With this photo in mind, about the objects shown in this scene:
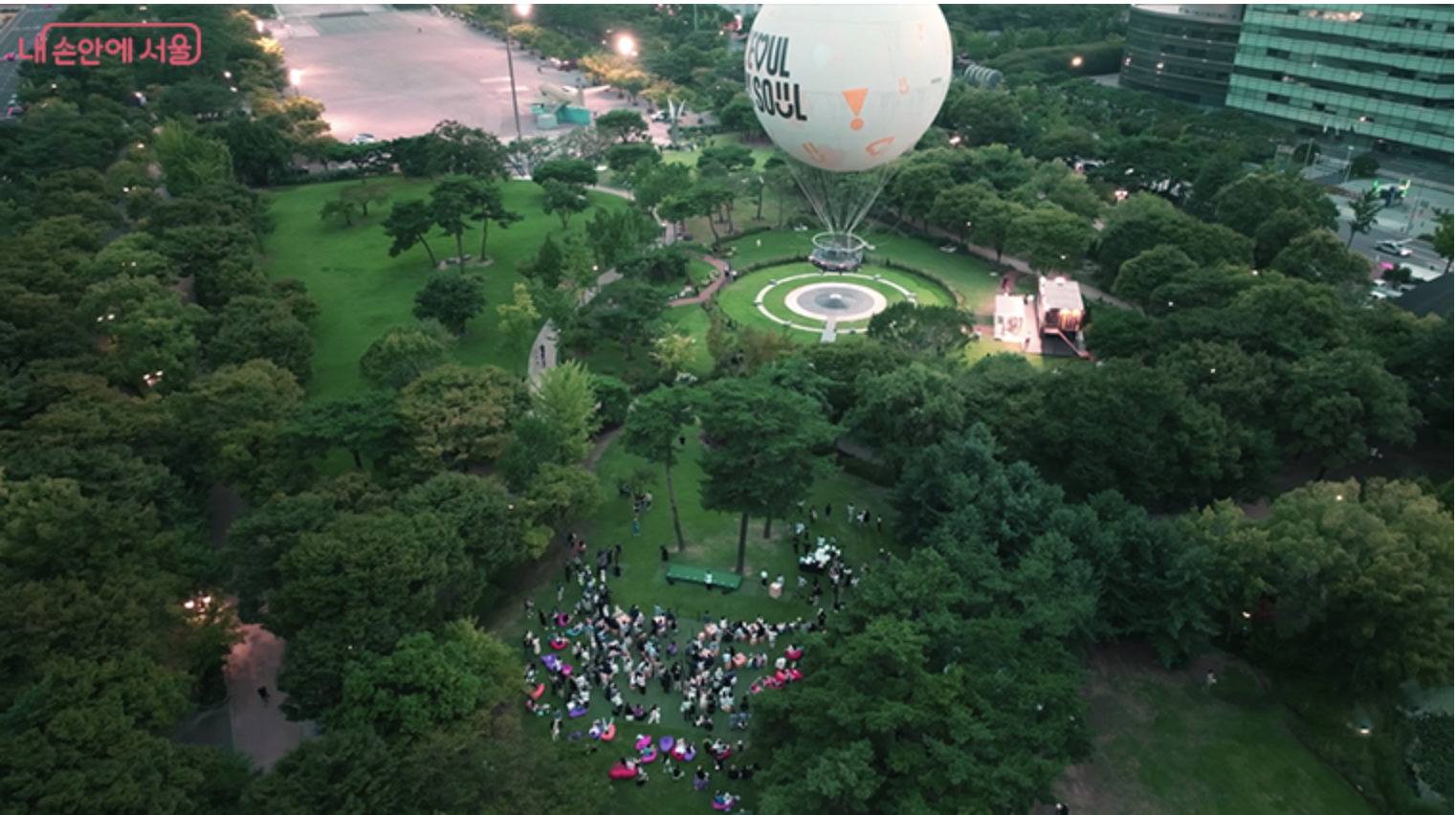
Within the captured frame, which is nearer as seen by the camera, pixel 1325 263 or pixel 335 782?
pixel 335 782

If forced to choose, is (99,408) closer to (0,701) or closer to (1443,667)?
(0,701)

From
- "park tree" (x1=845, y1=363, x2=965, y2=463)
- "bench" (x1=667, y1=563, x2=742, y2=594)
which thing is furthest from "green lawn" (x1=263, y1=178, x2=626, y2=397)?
"park tree" (x1=845, y1=363, x2=965, y2=463)

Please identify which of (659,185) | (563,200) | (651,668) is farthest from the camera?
(659,185)

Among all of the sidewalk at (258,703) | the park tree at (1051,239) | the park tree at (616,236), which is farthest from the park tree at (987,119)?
the sidewalk at (258,703)

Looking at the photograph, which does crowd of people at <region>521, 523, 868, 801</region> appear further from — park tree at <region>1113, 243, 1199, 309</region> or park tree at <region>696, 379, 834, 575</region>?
park tree at <region>1113, 243, 1199, 309</region>

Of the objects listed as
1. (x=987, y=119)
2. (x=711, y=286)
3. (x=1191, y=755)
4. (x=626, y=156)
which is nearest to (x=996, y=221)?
(x=711, y=286)

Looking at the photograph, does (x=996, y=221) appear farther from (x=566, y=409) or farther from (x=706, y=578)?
(x=706, y=578)

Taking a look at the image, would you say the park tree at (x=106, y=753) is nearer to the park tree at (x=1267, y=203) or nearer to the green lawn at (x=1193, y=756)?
the green lawn at (x=1193, y=756)
